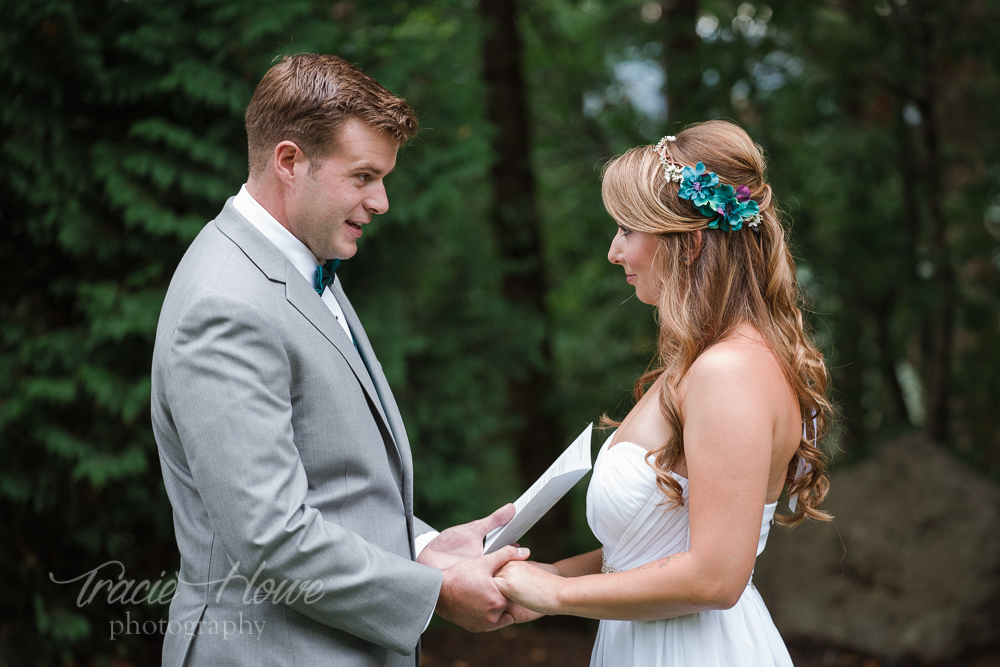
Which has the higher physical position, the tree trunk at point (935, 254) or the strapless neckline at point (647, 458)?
the strapless neckline at point (647, 458)

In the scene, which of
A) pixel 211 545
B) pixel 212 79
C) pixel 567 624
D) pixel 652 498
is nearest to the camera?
pixel 211 545

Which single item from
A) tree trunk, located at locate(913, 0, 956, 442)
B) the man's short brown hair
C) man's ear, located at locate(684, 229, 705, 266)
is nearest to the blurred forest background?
tree trunk, located at locate(913, 0, 956, 442)

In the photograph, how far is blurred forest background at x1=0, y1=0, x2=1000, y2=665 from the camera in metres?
4.06

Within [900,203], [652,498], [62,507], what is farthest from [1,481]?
[900,203]

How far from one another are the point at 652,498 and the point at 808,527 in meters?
3.68

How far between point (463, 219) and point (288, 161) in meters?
3.63

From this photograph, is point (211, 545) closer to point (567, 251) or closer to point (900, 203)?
point (567, 251)

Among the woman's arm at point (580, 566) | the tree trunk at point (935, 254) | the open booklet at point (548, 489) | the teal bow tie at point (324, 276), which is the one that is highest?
the teal bow tie at point (324, 276)

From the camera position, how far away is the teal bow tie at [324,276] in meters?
2.19

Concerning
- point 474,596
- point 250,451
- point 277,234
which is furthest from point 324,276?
point 474,596

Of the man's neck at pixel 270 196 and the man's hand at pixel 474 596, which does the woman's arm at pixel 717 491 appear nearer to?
the man's hand at pixel 474 596

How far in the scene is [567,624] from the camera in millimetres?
6434

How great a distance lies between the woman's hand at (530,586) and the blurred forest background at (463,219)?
1432 millimetres

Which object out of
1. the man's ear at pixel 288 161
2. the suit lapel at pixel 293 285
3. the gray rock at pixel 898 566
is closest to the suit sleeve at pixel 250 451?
the suit lapel at pixel 293 285
